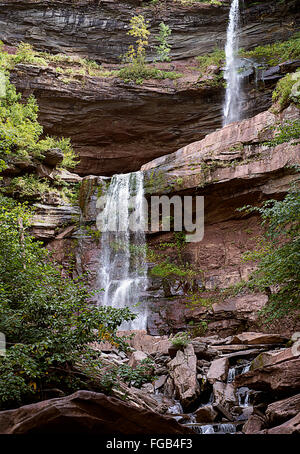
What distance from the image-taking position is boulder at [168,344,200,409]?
693cm

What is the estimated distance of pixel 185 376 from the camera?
7.44 meters

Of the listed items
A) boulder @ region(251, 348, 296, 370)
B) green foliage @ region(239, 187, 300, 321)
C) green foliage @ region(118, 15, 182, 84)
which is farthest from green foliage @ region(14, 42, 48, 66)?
boulder @ region(251, 348, 296, 370)

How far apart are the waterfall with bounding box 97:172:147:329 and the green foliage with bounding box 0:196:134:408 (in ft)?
31.5

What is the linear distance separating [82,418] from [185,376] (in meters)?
4.60

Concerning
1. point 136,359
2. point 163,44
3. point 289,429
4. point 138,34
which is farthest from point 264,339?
point 163,44

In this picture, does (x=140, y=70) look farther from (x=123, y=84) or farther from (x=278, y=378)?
(x=278, y=378)

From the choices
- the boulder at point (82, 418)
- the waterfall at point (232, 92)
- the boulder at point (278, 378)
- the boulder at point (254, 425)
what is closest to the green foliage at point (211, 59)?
the waterfall at point (232, 92)

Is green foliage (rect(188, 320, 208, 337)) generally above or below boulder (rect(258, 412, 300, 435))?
above

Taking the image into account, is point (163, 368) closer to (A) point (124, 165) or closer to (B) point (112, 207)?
(B) point (112, 207)

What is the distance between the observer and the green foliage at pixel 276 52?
19.7 metres

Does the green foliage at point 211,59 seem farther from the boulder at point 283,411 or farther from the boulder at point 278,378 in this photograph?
the boulder at point 283,411

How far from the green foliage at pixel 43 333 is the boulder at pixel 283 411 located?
2.34 meters

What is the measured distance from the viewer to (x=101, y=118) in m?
21.6

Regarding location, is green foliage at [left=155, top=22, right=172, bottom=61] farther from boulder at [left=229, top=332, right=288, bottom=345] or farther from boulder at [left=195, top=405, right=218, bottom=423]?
boulder at [left=195, top=405, right=218, bottom=423]
